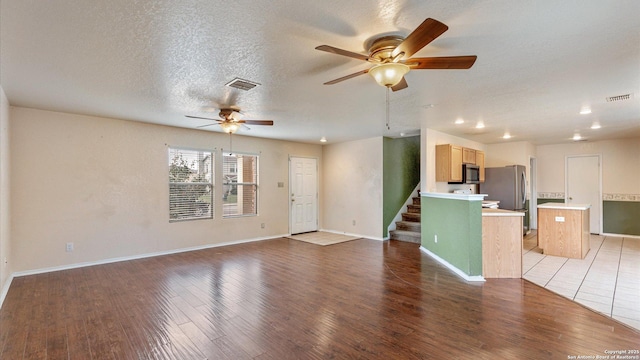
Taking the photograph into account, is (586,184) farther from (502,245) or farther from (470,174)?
(502,245)

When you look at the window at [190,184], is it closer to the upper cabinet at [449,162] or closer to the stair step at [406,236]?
the stair step at [406,236]

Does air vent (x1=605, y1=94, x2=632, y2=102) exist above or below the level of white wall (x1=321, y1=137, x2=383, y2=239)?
above

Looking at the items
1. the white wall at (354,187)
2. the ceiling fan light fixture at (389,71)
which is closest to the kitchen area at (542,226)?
the white wall at (354,187)

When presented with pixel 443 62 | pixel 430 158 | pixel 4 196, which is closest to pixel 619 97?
pixel 430 158

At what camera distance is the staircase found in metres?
6.63

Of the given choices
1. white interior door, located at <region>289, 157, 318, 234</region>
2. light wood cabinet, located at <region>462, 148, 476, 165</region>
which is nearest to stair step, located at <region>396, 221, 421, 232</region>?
light wood cabinet, located at <region>462, 148, 476, 165</region>

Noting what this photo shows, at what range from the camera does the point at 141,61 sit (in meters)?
2.67

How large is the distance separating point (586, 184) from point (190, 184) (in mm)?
9825

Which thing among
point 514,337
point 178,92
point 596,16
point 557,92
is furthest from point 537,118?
point 178,92

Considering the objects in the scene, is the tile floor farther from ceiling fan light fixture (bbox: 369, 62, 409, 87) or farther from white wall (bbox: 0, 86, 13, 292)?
white wall (bbox: 0, 86, 13, 292)

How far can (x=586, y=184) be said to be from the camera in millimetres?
7613

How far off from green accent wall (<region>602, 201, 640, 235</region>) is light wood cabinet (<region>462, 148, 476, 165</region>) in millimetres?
3870

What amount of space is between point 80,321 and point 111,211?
254 centimetres

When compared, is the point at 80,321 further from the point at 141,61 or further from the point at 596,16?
the point at 596,16
